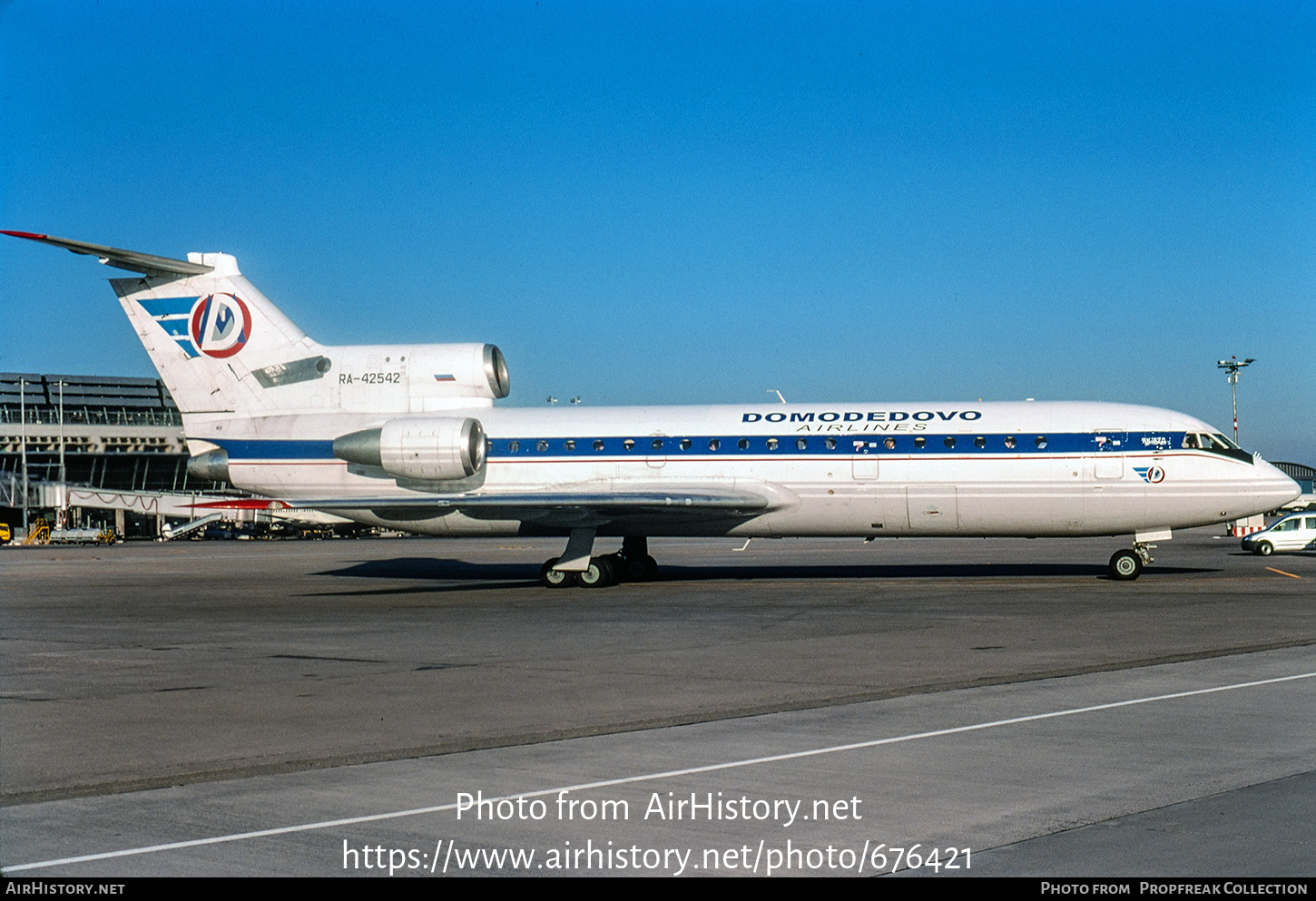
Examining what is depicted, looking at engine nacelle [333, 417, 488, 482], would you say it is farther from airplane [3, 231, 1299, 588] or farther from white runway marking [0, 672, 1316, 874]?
white runway marking [0, 672, 1316, 874]

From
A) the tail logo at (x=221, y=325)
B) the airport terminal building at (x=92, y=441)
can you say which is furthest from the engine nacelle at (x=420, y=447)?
the airport terminal building at (x=92, y=441)

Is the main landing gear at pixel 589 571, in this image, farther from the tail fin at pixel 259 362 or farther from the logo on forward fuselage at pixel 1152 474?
the logo on forward fuselage at pixel 1152 474

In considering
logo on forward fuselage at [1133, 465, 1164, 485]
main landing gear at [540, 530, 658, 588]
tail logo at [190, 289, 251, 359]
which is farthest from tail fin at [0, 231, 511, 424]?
logo on forward fuselage at [1133, 465, 1164, 485]

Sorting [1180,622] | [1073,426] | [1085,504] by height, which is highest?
[1073,426]

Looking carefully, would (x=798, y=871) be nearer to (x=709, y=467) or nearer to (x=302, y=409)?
(x=709, y=467)

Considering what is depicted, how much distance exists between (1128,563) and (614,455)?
11854 mm

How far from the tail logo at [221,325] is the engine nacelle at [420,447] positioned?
12.6 ft

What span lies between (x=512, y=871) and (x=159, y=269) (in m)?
26.5

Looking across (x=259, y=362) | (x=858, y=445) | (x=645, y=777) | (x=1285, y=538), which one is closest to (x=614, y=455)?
(x=858, y=445)

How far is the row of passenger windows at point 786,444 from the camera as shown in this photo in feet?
90.1

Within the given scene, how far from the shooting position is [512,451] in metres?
29.6

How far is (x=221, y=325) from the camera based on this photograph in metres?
30.0

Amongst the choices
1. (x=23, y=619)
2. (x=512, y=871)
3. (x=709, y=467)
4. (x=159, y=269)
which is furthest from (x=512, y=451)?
(x=512, y=871)

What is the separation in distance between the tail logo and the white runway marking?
24.0 metres
